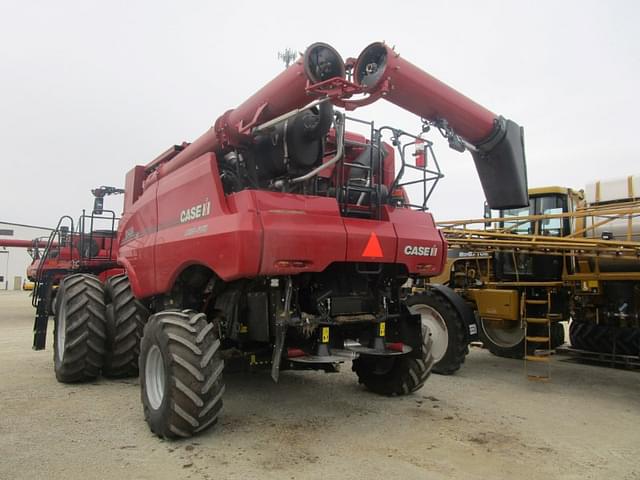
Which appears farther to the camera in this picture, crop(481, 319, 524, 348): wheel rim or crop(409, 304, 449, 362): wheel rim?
crop(481, 319, 524, 348): wheel rim

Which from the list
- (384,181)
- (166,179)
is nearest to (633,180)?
(384,181)

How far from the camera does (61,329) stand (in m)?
6.77

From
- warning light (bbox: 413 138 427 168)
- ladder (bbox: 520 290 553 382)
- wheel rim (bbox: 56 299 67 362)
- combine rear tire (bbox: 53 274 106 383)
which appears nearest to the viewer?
warning light (bbox: 413 138 427 168)

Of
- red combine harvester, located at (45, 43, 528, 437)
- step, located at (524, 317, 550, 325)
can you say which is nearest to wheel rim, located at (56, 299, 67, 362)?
red combine harvester, located at (45, 43, 528, 437)

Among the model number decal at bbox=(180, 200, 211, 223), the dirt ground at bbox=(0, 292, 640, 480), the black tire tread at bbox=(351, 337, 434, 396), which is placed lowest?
the dirt ground at bbox=(0, 292, 640, 480)

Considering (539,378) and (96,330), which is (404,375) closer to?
(539,378)

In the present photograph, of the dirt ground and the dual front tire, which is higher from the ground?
the dual front tire

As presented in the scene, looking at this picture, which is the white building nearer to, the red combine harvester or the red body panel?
the red body panel

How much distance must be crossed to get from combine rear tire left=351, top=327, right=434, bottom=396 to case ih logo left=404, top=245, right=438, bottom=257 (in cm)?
99

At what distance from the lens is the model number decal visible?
455 cm

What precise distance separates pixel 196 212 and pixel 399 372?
275 cm

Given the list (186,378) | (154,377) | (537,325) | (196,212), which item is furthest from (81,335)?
(537,325)

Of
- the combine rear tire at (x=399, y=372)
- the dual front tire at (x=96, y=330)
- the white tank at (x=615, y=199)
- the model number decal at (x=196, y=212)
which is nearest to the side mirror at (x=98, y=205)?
the dual front tire at (x=96, y=330)

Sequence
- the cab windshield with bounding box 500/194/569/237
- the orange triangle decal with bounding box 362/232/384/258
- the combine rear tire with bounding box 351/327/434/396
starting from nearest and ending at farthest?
the orange triangle decal with bounding box 362/232/384/258
the combine rear tire with bounding box 351/327/434/396
the cab windshield with bounding box 500/194/569/237
